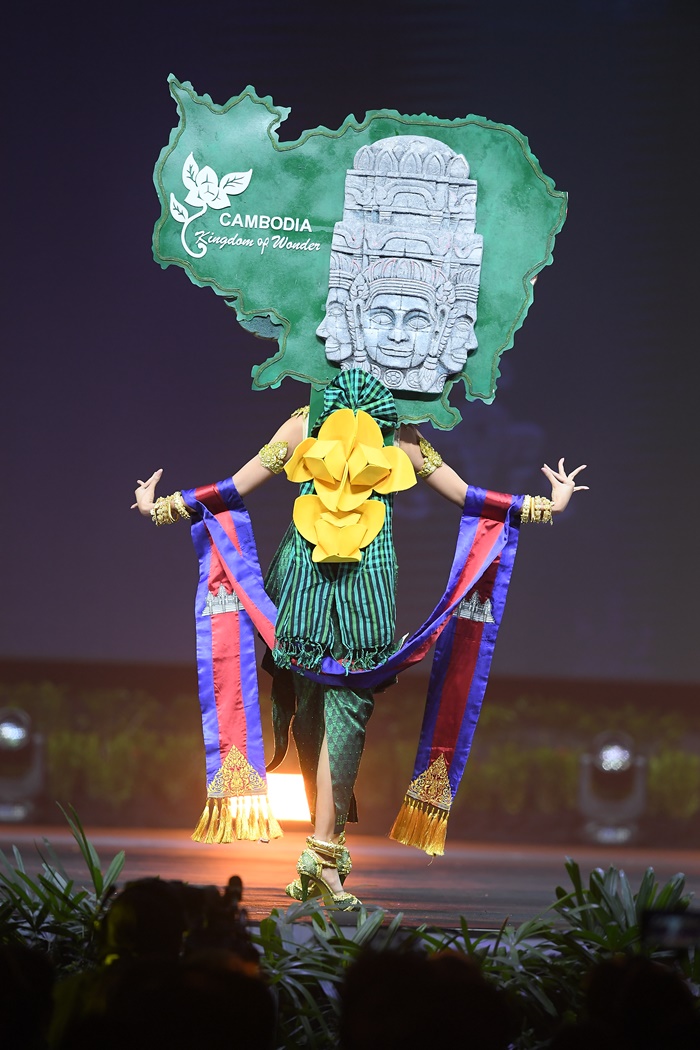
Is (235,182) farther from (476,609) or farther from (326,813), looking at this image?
(326,813)

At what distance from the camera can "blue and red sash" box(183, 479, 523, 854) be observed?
279 cm

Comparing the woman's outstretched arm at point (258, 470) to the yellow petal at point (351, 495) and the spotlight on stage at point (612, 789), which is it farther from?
the spotlight on stage at point (612, 789)

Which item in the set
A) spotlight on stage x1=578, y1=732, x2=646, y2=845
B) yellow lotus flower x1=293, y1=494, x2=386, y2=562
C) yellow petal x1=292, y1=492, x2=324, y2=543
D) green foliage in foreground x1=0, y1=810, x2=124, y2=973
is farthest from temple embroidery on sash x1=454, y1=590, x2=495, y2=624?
spotlight on stage x1=578, y1=732, x2=646, y2=845

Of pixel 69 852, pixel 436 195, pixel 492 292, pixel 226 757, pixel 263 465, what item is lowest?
pixel 69 852

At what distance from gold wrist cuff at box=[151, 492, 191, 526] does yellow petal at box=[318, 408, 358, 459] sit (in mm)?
382

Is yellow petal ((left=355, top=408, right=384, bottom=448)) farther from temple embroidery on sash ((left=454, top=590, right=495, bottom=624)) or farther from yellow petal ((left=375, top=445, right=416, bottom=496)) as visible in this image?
temple embroidery on sash ((left=454, top=590, right=495, bottom=624))

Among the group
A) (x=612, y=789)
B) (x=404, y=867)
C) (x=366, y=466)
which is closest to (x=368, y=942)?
(x=366, y=466)

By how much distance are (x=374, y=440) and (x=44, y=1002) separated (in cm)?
188

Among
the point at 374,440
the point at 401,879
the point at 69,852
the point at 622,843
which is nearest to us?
the point at 374,440

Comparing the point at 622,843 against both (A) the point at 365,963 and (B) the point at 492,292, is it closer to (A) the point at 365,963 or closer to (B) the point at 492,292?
(B) the point at 492,292

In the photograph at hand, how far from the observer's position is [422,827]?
2.75 meters

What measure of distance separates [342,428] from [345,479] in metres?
0.12

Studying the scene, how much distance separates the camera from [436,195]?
2.84 metres

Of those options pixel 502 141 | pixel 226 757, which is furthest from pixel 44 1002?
pixel 502 141
